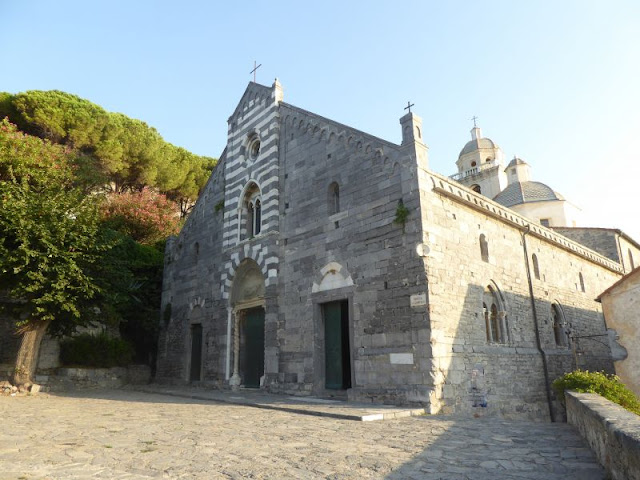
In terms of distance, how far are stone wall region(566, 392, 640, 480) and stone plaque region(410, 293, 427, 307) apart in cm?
456

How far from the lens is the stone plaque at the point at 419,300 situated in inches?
420

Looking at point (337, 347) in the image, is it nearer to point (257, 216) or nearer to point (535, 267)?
point (257, 216)

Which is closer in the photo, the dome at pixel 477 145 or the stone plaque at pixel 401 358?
the stone plaque at pixel 401 358

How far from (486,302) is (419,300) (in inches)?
132

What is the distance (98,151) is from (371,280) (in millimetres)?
22776

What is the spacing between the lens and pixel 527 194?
94.2 ft

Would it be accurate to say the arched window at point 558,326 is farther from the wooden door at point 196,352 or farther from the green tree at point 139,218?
the green tree at point 139,218

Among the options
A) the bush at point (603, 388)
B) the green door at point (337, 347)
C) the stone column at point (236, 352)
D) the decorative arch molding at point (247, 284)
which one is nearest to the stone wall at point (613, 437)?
the bush at point (603, 388)

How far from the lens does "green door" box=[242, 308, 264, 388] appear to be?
1509 cm

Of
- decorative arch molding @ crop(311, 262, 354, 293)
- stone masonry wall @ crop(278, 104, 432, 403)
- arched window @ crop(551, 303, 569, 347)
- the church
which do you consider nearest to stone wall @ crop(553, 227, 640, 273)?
the church

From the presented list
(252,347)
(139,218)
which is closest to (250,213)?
(252,347)

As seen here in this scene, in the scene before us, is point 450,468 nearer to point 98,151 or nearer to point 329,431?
point 329,431

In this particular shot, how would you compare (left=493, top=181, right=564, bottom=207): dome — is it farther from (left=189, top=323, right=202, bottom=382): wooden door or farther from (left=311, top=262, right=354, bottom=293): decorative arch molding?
(left=189, top=323, right=202, bottom=382): wooden door

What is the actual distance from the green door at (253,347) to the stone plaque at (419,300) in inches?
247
